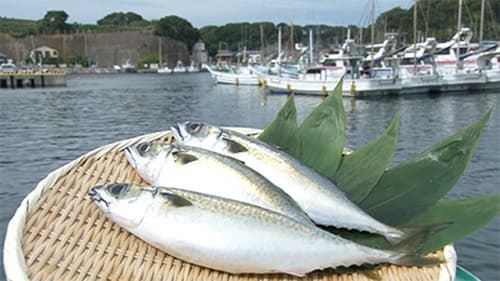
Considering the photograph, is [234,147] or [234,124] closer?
[234,147]

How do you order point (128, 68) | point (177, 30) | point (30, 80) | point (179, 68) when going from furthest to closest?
point (177, 30) < point (179, 68) < point (128, 68) < point (30, 80)

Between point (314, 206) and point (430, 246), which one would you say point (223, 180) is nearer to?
point (314, 206)

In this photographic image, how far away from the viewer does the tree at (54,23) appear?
101875 millimetres

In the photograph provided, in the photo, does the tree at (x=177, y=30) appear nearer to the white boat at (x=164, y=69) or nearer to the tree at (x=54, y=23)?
the white boat at (x=164, y=69)

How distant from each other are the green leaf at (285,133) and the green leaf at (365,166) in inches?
9.1

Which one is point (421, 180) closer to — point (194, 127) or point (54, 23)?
point (194, 127)

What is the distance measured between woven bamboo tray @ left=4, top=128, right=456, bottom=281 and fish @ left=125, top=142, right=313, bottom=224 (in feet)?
0.82

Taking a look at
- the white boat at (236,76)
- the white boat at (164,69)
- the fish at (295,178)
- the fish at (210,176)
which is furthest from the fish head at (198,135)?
the white boat at (164,69)

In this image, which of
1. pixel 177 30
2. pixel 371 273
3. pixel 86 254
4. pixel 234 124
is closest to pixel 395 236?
pixel 371 273

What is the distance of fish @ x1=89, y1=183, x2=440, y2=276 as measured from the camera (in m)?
1.50

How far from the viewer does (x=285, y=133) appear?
2.25m

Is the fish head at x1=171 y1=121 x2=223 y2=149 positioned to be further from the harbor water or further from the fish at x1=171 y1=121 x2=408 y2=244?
the harbor water

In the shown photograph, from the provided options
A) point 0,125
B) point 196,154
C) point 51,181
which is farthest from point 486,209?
point 0,125

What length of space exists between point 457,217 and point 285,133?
0.82m
